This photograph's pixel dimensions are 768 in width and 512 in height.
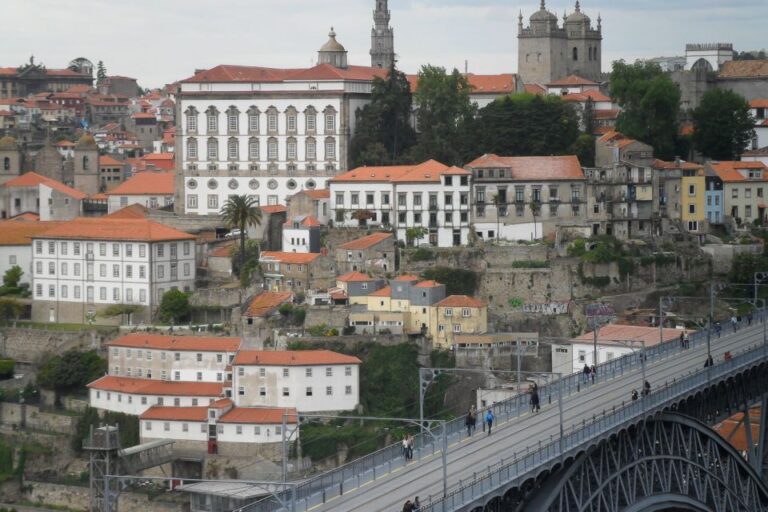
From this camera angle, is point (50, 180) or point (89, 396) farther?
point (50, 180)

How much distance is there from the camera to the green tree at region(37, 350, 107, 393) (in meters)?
84.7

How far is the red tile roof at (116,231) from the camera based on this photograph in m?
90.8

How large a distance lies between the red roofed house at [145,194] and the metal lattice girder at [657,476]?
51.8 m

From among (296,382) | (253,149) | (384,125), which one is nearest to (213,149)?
(253,149)

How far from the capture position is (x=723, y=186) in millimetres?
97625

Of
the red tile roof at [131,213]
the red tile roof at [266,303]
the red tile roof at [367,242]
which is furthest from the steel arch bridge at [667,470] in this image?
the red tile roof at [131,213]

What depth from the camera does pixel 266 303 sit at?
3396 inches

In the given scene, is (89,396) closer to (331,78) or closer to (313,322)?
(313,322)

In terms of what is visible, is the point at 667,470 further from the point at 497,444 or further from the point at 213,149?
the point at 213,149

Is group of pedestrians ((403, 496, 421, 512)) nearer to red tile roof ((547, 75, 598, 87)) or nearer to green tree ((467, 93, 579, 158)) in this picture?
green tree ((467, 93, 579, 158))

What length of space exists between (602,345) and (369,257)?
49.6 ft

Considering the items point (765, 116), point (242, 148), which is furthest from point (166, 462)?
point (765, 116)

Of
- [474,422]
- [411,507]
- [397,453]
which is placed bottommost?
[411,507]

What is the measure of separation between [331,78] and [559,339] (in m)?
25.0
